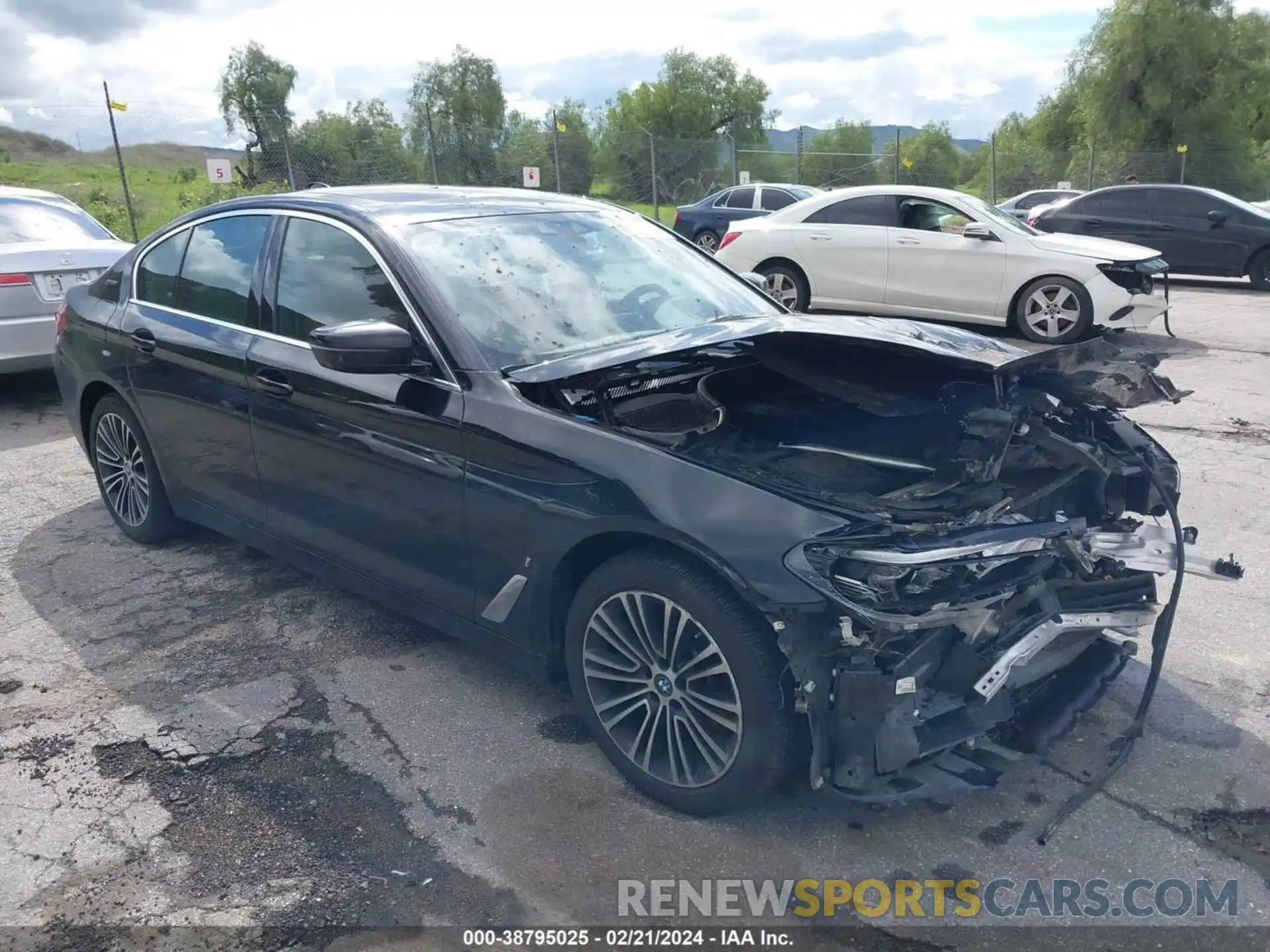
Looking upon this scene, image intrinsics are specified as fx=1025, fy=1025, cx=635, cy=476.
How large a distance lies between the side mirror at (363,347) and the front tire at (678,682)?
963 millimetres

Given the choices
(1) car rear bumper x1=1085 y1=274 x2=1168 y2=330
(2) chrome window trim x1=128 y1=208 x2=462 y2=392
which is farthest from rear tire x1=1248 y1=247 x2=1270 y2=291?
(2) chrome window trim x1=128 y1=208 x2=462 y2=392

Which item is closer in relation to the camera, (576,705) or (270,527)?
(576,705)

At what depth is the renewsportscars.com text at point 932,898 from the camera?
2592 millimetres

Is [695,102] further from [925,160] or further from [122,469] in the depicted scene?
[122,469]

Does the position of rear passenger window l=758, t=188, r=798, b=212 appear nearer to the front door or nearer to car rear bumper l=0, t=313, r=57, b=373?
car rear bumper l=0, t=313, r=57, b=373

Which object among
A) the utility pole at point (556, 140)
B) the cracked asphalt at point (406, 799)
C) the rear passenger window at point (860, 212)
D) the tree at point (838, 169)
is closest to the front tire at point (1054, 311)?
the rear passenger window at point (860, 212)

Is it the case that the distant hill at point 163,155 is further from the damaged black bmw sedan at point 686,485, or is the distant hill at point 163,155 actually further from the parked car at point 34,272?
the damaged black bmw sedan at point 686,485

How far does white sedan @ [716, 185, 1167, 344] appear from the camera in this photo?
1016 centimetres

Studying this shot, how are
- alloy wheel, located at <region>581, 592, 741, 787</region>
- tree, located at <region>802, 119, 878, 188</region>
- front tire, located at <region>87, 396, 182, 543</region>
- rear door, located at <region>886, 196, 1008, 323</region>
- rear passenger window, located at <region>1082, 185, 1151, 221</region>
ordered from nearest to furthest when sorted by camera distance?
alloy wheel, located at <region>581, 592, 741, 787</region>
front tire, located at <region>87, 396, 182, 543</region>
rear door, located at <region>886, 196, 1008, 323</region>
rear passenger window, located at <region>1082, 185, 1151, 221</region>
tree, located at <region>802, 119, 878, 188</region>

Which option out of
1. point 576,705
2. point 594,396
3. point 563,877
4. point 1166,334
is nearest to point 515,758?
point 576,705

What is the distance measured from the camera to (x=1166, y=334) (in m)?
11.1

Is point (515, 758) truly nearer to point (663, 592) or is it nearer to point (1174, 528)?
point (663, 592)

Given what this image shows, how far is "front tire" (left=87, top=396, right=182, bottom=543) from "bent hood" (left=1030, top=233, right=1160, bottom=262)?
28.4 ft

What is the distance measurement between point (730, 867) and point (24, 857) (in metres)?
1.97
